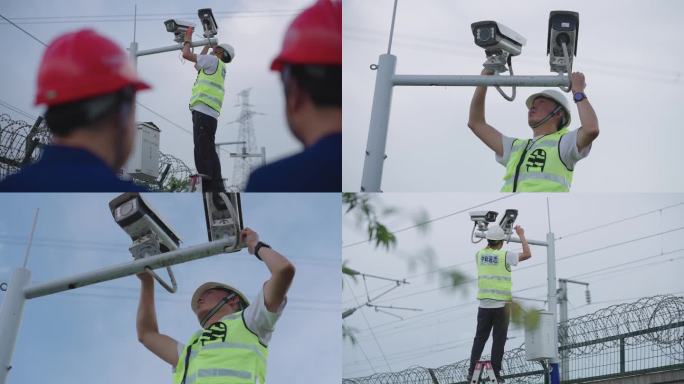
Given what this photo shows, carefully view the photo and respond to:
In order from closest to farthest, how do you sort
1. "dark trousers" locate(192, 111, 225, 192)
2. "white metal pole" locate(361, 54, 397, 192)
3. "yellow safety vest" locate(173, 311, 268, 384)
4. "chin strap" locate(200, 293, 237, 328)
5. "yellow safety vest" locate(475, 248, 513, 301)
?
"yellow safety vest" locate(173, 311, 268, 384) → "chin strap" locate(200, 293, 237, 328) → "white metal pole" locate(361, 54, 397, 192) → "yellow safety vest" locate(475, 248, 513, 301) → "dark trousers" locate(192, 111, 225, 192)

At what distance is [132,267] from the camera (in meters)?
9.11

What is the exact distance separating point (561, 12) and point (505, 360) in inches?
140

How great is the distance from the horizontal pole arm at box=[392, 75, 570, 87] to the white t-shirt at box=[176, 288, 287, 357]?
9.47 feet

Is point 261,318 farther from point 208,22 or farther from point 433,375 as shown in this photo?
point 208,22

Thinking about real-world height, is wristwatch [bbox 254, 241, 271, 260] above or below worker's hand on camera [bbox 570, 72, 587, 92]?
below

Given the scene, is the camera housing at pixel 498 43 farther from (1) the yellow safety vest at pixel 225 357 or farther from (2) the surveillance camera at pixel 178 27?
(2) the surveillance camera at pixel 178 27

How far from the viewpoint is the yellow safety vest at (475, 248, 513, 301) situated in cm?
1086

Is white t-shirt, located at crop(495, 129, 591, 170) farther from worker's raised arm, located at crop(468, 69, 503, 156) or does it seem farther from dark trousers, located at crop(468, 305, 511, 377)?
dark trousers, located at crop(468, 305, 511, 377)

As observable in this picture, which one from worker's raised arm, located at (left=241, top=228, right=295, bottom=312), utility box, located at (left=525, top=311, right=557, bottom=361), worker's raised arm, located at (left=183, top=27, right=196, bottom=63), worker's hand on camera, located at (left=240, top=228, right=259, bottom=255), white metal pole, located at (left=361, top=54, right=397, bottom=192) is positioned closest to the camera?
worker's raised arm, located at (left=241, top=228, right=295, bottom=312)

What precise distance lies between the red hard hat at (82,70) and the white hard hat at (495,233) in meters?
4.93

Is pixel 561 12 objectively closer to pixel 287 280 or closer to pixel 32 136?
pixel 287 280

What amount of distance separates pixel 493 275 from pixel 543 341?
91cm

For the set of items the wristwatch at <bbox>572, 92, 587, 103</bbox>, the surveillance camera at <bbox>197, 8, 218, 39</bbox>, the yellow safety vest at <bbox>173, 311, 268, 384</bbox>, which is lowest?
the yellow safety vest at <bbox>173, 311, 268, 384</bbox>

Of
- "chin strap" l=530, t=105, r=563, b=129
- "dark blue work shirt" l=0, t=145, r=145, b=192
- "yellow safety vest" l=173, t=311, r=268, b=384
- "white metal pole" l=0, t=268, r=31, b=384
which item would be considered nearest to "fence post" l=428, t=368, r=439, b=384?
"chin strap" l=530, t=105, r=563, b=129
